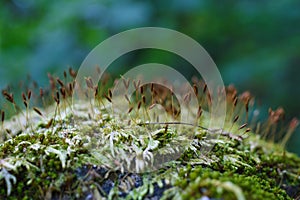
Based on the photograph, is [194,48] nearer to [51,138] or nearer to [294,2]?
[294,2]

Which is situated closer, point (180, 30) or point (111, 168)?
point (111, 168)

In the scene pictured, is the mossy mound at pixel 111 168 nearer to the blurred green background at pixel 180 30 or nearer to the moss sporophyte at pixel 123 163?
the moss sporophyte at pixel 123 163

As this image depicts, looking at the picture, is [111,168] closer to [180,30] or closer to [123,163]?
[123,163]

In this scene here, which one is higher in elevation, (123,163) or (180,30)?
(180,30)

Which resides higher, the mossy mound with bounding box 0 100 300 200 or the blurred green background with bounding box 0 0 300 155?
the blurred green background with bounding box 0 0 300 155

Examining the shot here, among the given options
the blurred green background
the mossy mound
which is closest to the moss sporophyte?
the mossy mound

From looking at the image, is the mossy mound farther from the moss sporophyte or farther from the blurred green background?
the blurred green background

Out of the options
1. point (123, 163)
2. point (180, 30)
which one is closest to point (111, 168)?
point (123, 163)

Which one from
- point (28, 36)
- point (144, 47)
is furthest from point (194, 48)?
point (28, 36)

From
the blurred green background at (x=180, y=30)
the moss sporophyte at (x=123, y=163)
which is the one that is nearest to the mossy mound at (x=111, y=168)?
the moss sporophyte at (x=123, y=163)
